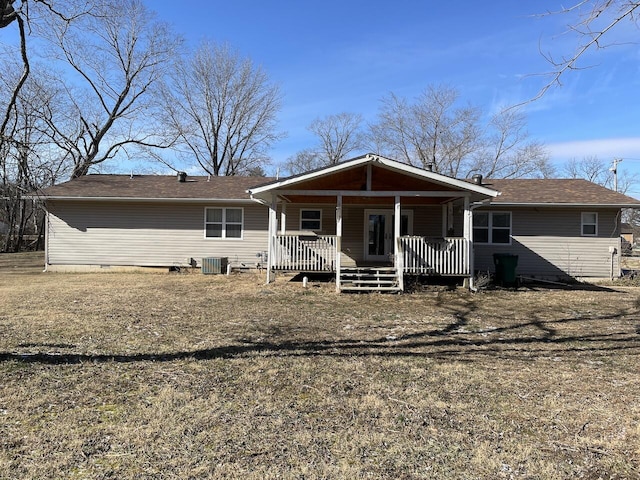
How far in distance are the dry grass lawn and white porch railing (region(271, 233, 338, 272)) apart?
12.3 ft

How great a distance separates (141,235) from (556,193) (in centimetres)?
1493

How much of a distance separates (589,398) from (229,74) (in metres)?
36.1

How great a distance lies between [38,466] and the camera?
2777 mm

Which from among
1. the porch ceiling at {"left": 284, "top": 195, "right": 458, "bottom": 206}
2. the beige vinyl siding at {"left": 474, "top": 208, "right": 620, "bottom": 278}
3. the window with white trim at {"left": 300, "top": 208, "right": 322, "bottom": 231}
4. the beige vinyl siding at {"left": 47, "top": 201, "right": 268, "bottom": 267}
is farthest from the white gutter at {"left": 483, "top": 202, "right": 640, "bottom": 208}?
the beige vinyl siding at {"left": 47, "top": 201, "right": 268, "bottom": 267}

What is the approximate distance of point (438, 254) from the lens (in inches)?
462

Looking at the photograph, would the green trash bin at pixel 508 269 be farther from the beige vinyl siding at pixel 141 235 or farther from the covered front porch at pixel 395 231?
the beige vinyl siding at pixel 141 235

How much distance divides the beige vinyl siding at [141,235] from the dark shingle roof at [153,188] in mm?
411

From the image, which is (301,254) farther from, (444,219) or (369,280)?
(444,219)

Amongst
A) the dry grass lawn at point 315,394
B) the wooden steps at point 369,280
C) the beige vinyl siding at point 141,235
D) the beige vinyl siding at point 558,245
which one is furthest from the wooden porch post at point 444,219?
the beige vinyl siding at point 141,235

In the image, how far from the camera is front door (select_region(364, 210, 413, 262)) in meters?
15.3

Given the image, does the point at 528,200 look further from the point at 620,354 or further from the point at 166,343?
the point at 166,343

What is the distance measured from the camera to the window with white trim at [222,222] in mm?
15594

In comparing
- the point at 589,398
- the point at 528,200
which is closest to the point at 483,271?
the point at 528,200

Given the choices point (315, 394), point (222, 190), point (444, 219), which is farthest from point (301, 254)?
point (315, 394)
